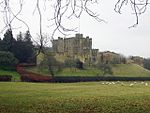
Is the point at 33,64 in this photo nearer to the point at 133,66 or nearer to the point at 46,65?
the point at 46,65

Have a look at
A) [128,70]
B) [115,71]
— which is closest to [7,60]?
[115,71]

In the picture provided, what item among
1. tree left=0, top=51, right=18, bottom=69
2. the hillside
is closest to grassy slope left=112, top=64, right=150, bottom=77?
the hillside

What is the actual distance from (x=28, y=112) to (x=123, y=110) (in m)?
4.16

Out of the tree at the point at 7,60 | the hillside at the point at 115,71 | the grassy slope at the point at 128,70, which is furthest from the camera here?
the grassy slope at the point at 128,70

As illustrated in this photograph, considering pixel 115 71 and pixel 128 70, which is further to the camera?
pixel 128 70

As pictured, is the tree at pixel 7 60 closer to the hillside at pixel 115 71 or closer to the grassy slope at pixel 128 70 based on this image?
the hillside at pixel 115 71

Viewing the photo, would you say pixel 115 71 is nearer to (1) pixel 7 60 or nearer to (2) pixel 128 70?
(2) pixel 128 70

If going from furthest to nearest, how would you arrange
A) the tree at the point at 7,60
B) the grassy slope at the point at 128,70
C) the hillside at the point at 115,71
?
the grassy slope at the point at 128,70, the hillside at the point at 115,71, the tree at the point at 7,60

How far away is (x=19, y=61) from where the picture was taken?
293 ft

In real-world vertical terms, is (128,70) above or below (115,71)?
above

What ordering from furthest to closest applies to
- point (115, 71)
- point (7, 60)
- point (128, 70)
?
point (128, 70)
point (115, 71)
point (7, 60)

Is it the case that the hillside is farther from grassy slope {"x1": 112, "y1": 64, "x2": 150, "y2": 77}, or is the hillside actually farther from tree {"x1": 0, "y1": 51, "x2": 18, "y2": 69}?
tree {"x1": 0, "y1": 51, "x2": 18, "y2": 69}

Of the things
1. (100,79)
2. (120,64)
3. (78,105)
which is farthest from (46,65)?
(78,105)

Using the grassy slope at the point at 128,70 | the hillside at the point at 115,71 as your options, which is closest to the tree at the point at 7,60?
the hillside at the point at 115,71
